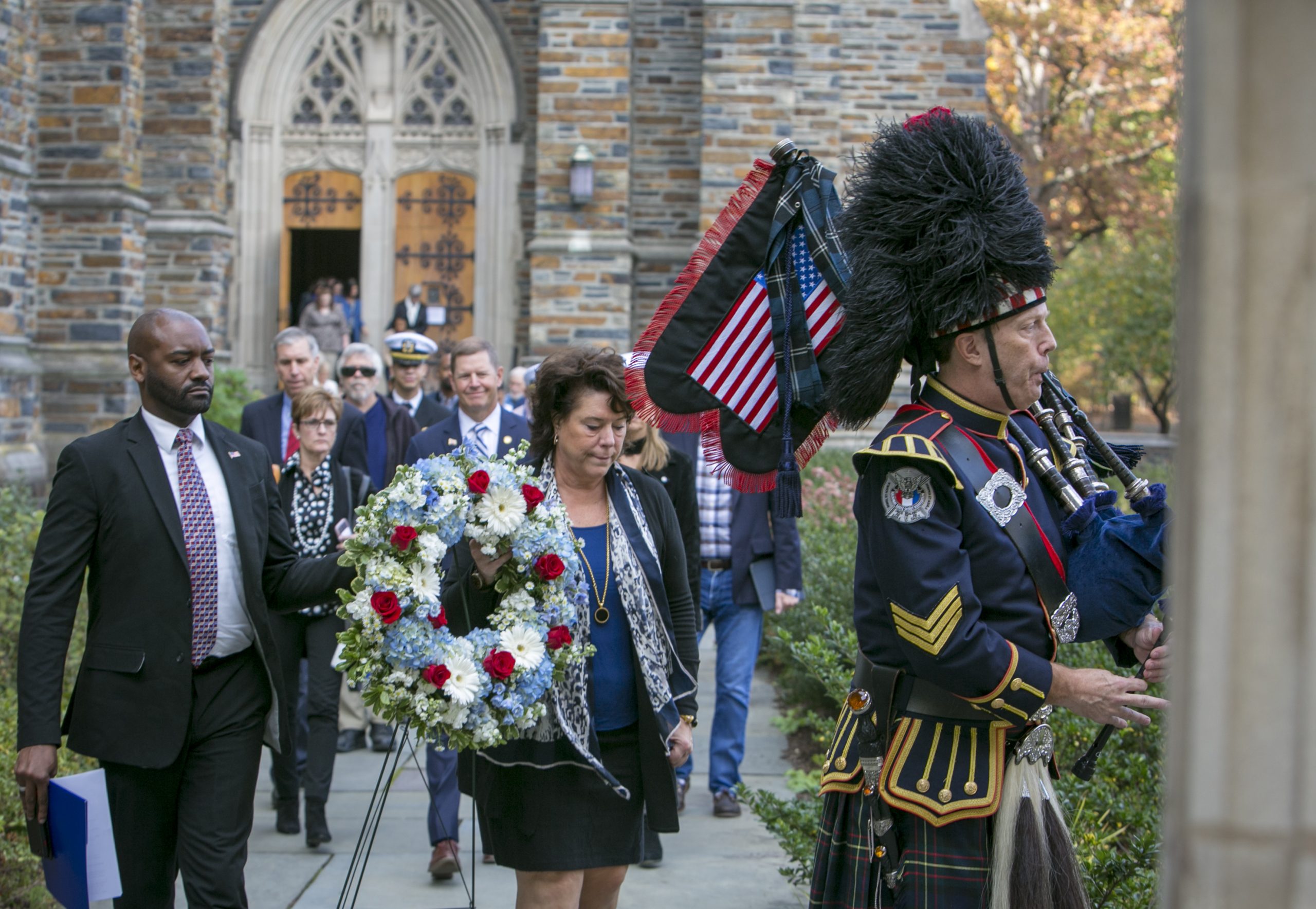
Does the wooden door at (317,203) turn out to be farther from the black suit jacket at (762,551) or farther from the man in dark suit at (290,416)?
the black suit jacket at (762,551)

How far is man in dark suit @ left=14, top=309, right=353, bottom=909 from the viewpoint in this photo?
11.6 ft

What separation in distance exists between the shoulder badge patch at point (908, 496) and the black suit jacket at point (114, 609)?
2.07 metres

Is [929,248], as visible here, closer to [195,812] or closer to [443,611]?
[443,611]

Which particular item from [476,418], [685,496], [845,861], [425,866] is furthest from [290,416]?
[845,861]

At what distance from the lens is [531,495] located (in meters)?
3.43

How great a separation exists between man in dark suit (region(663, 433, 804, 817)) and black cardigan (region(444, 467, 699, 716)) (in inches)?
87.6

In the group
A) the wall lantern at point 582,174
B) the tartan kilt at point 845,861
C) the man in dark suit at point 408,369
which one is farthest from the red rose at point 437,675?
the wall lantern at point 582,174

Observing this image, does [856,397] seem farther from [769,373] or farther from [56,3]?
[56,3]

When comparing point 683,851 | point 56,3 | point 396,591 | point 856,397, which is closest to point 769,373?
point 856,397

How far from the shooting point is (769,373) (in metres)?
3.18

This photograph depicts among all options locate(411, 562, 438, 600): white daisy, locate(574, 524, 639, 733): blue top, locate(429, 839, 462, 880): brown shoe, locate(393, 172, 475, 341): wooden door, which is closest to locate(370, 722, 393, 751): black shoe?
locate(429, 839, 462, 880): brown shoe

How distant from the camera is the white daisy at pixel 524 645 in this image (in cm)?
328

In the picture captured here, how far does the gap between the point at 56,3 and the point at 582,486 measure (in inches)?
465

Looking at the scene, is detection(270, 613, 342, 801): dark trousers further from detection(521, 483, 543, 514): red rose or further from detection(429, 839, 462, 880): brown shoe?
detection(521, 483, 543, 514): red rose
